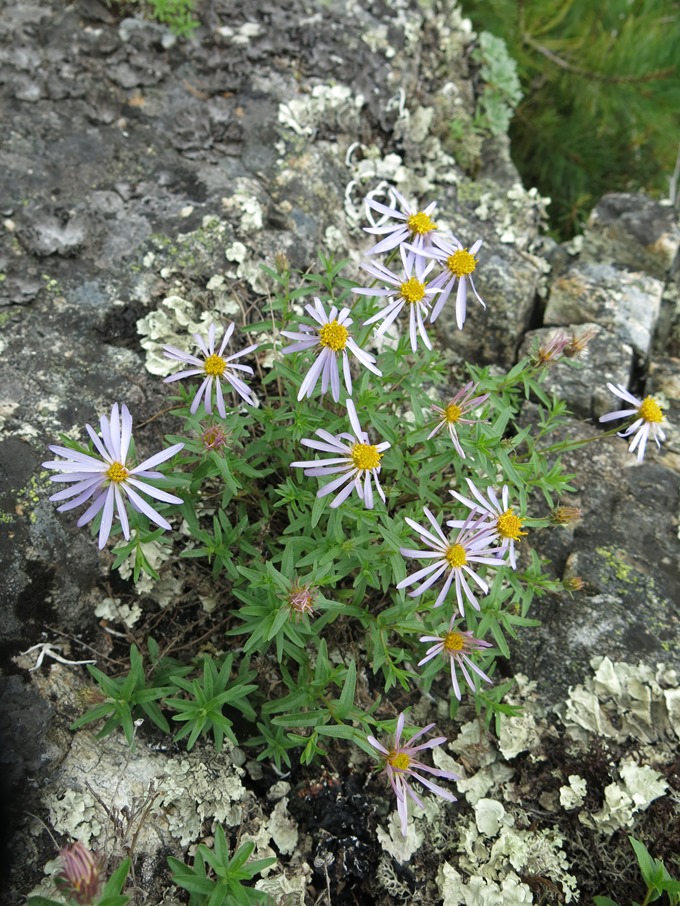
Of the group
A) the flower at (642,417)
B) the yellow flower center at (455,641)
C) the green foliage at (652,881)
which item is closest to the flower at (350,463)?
the yellow flower center at (455,641)

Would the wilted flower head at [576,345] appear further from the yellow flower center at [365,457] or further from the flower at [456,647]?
the flower at [456,647]

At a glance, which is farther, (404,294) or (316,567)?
(404,294)

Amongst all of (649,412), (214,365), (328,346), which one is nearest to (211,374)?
(214,365)

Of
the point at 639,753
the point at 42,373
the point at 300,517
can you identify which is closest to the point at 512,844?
the point at 639,753

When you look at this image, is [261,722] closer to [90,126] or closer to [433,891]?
[433,891]

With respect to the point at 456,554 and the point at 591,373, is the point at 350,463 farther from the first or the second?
the point at 591,373

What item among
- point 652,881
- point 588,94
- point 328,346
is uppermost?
point 588,94
